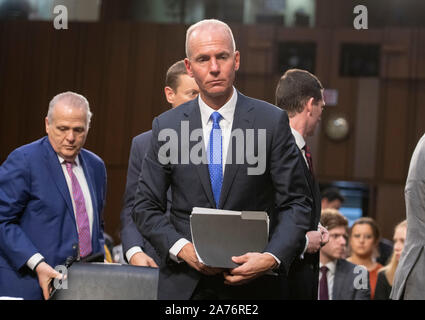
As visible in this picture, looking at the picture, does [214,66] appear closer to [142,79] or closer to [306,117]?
[306,117]

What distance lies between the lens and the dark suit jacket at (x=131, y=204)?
2.70m

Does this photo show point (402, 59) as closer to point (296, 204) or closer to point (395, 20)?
point (395, 20)

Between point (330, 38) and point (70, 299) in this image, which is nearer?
point (70, 299)

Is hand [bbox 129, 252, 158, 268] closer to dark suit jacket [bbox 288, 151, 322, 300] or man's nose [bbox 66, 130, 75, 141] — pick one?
dark suit jacket [bbox 288, 151, 322, 300]

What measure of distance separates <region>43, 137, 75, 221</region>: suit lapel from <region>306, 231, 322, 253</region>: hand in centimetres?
101

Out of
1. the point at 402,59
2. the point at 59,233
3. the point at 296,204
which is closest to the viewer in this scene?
the point at 296,204

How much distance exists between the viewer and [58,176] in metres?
2.85

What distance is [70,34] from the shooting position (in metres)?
10.3

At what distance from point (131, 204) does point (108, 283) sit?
1.04 metres

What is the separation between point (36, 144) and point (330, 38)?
303 inches

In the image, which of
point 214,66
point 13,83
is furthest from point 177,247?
point 13,83

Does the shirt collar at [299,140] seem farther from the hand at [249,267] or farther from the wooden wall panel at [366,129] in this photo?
the wooden wall panel at [366,129]

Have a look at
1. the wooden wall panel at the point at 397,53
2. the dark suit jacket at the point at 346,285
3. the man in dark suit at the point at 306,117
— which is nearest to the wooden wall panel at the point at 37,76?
the wooden wall panel at the point at 397,53
